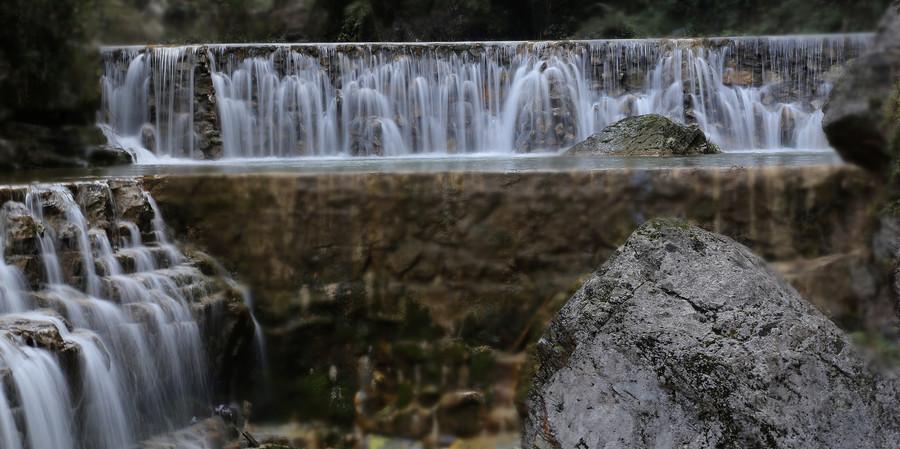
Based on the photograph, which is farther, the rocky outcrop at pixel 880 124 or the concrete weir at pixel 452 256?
the concrete weir at pixel 452 256

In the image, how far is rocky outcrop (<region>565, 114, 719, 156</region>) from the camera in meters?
8.30

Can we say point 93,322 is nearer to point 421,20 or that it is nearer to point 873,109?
point 873,109

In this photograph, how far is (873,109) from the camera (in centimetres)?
481

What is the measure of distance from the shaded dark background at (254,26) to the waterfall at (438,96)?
2.84 ft

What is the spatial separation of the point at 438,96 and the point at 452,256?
669 cm

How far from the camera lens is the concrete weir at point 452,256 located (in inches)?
185

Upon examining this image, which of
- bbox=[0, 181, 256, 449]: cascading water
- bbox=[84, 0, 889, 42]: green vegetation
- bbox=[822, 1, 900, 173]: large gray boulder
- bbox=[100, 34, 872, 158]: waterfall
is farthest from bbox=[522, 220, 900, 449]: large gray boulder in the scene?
bbox=[84, 0, 889, 42]: green vegetation

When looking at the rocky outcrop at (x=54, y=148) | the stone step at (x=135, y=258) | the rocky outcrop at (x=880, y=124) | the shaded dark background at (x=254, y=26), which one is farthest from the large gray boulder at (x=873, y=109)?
the rocky outcrop at (x=54, y=148)

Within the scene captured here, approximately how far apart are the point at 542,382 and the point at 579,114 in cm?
739

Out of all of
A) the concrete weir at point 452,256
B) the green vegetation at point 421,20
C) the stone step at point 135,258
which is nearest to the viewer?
the concrete weir at point 452,256

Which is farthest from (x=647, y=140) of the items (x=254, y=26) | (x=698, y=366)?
(x=254, y=26)

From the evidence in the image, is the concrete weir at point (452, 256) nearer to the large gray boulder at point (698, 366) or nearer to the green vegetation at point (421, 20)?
the large gray boulder at point (698, 366)

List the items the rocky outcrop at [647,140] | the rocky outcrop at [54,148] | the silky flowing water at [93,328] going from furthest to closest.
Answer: the rocky outcrop at [54,148] < the rocky outcrop at [647,140] < the silky flowing water at [93,328]

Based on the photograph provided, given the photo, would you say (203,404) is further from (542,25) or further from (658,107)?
(542,25)
